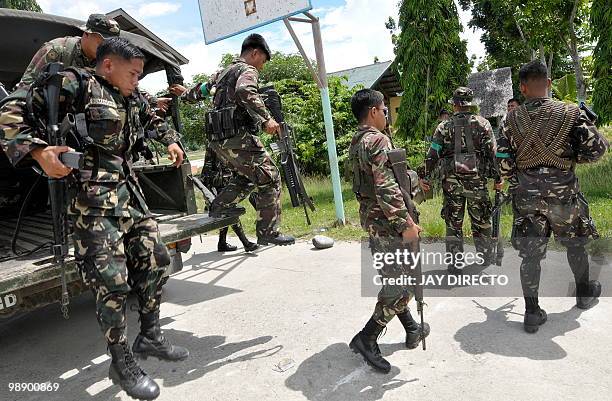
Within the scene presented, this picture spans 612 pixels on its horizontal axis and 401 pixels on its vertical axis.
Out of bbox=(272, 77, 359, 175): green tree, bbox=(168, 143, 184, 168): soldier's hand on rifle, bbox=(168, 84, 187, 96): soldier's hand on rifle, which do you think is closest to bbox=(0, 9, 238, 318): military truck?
bbox=(168, 84, 187, 96): soldier's hand on rifle

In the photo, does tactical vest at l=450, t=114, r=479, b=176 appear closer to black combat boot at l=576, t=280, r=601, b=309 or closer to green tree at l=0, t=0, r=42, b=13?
black combat boot at l=576, t=280, r=601, b=309

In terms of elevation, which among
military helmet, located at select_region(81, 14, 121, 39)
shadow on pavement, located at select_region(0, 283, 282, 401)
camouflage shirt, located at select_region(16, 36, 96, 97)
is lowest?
shadow on pavement, located at select_region(0, 283, 282, 401)

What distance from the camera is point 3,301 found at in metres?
3.02

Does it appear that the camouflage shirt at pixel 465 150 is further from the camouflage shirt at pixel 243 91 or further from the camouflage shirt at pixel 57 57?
the camouflage shirt at pixel 57 57

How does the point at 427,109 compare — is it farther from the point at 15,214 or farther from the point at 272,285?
the point at 15,214

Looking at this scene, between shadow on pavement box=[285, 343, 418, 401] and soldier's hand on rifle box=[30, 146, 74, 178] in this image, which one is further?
shadow on pavement box=[285, 343, 418, 401]

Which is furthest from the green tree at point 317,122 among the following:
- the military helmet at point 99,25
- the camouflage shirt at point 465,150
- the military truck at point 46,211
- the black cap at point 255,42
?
the military helmet at point 99,25

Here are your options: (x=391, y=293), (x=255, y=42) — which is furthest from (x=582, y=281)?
(x=255, y=42)

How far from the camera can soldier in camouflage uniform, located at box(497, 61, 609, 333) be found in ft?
10.7

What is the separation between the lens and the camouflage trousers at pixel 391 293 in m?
2.90

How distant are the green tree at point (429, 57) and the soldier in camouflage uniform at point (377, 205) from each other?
733 centimetres

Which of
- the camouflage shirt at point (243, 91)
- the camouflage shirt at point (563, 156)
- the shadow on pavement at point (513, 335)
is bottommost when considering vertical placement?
the shadow on pavement at point (513, 335)

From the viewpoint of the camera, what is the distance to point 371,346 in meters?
2.98

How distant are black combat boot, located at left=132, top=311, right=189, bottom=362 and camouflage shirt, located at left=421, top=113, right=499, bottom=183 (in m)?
2.73
